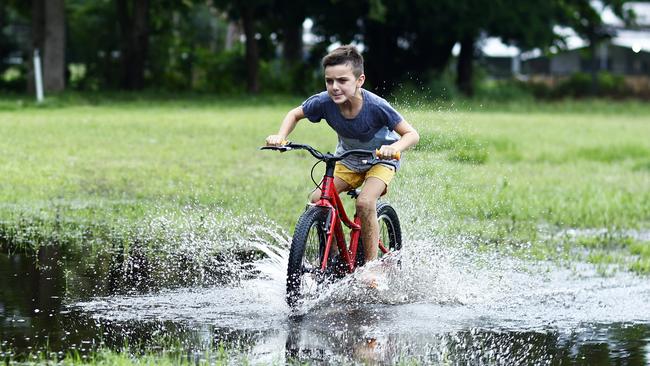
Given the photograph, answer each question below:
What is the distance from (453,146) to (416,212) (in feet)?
18.1

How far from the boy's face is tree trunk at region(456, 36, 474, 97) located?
34685 millimetres

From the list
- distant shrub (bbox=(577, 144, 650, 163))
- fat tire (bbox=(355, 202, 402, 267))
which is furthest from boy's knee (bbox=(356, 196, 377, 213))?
distant shrub (bbox=(577, 144, 650, 163))

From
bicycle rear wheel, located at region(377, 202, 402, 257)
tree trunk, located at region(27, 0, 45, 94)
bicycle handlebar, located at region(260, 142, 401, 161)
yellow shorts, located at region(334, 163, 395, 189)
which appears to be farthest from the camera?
tree trunk, located at region(27, 0, 45, 94)

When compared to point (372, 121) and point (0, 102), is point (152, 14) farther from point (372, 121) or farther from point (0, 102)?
point (372, 121)

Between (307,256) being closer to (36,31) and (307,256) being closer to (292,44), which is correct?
(36,31)

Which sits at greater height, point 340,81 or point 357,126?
point 340,81

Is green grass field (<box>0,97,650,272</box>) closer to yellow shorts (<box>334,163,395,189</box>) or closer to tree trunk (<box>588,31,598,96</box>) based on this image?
yellow shorts (<box>334,163,395,189</box>)

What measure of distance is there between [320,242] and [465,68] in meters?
35.5

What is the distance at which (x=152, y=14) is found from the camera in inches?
1642

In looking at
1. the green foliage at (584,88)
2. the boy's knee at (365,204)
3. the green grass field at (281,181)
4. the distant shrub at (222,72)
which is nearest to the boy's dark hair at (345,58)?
the boy's knee at (365,204)

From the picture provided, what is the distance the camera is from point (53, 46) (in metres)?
34.6

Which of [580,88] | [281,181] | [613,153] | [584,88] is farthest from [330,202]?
[584,88]

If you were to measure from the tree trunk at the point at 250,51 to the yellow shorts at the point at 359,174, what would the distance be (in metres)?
30.3

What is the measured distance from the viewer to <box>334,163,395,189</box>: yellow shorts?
7.98 m
